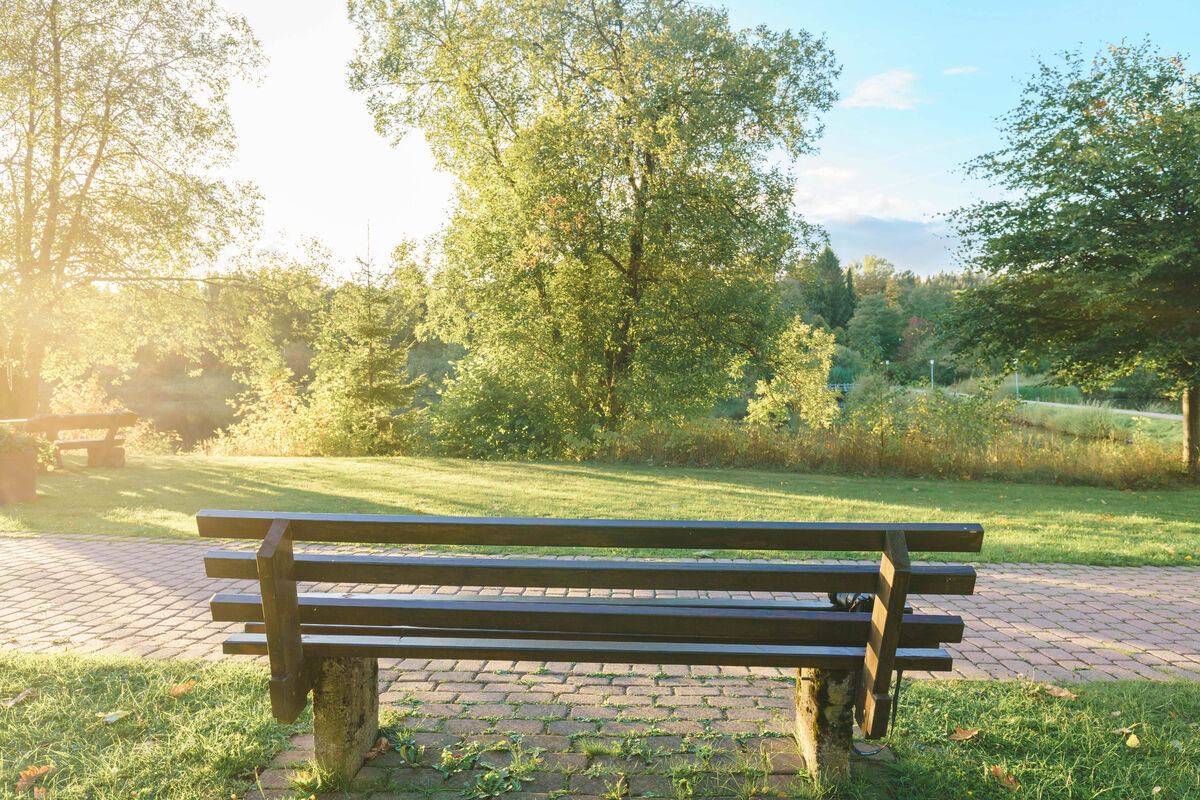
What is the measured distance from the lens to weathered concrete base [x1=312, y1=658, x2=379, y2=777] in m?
2.84

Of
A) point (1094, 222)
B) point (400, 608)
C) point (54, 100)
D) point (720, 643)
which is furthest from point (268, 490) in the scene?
point (1094, 222)

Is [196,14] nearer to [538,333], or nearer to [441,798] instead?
[538,333]

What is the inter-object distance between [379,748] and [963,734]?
8.71ft

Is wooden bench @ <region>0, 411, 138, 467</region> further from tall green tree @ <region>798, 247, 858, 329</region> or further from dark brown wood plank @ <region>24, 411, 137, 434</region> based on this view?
tall green tree @ <region>798, 247, 858, 329</region>

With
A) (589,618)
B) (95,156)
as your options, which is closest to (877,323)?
(95,156)

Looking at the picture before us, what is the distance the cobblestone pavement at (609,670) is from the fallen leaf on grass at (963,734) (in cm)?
75

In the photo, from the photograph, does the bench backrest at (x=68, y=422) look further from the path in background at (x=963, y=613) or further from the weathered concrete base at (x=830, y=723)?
the weathered concrete base at (x=830, y=723)

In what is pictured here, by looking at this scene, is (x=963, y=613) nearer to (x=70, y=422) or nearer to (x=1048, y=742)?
(x=1048, y=742)

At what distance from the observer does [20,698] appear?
358 cm

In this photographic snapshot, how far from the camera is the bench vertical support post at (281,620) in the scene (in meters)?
2.48

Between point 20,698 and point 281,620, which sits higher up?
point 281,620

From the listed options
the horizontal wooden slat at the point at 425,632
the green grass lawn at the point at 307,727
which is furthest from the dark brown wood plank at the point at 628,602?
the green grass lawn at the point at 307,727

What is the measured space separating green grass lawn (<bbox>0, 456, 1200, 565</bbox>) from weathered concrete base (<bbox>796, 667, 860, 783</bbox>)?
16.3 ft

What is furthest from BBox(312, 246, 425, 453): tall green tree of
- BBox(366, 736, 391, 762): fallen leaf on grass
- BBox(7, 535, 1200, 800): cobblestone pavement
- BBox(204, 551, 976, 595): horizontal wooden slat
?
BBox(204, 551, 976, 595): horizontal wooden slat
